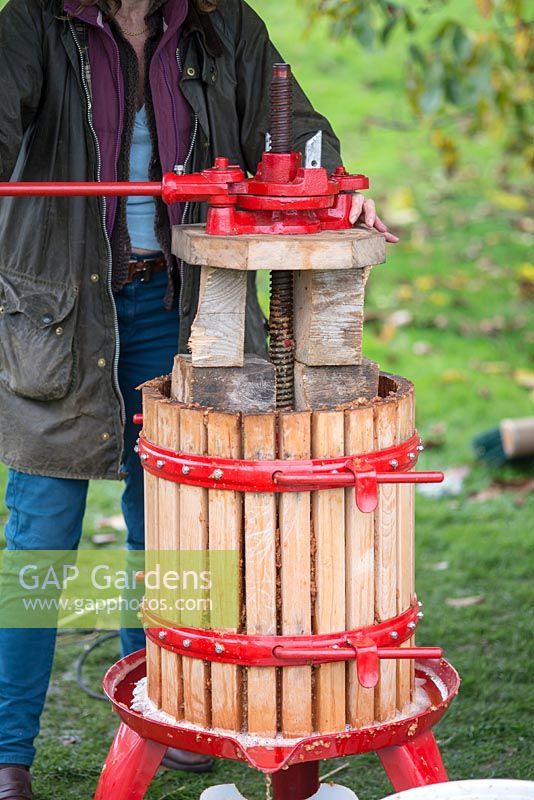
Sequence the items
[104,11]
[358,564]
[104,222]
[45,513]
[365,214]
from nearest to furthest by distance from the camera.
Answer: [358,564] < [365,214] < [104,11] < [104,222] < [45,513]

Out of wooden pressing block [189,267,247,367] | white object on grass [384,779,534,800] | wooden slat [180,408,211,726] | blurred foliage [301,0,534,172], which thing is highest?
blurred foliage [301,0,534,172]

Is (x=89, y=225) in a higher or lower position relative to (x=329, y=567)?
higher

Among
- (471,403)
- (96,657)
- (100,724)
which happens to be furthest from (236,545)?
(471,403)

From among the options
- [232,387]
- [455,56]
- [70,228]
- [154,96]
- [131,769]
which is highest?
[455,56]

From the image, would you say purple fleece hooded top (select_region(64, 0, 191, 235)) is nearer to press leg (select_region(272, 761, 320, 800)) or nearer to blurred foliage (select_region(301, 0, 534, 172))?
press leg (select_region(272, 761, 320, 800))

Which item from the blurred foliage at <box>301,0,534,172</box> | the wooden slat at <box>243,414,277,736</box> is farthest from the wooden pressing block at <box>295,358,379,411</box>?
the blurred foliage at <box>301,0,534,172</box>

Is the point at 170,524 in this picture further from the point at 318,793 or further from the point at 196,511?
the point at 318,793

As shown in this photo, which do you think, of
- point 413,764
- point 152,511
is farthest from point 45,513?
point 413,764

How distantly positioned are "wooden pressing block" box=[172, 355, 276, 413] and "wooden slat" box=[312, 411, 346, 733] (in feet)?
0.59

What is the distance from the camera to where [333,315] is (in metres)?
2.76

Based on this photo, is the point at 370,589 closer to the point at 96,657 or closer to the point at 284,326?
the point at 284,326

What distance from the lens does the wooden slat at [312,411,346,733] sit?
2615mm

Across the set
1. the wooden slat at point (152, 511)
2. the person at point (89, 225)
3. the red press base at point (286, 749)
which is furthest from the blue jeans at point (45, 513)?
the wooden slat at point (152, 511)

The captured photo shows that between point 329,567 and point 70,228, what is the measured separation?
44.3 inches
